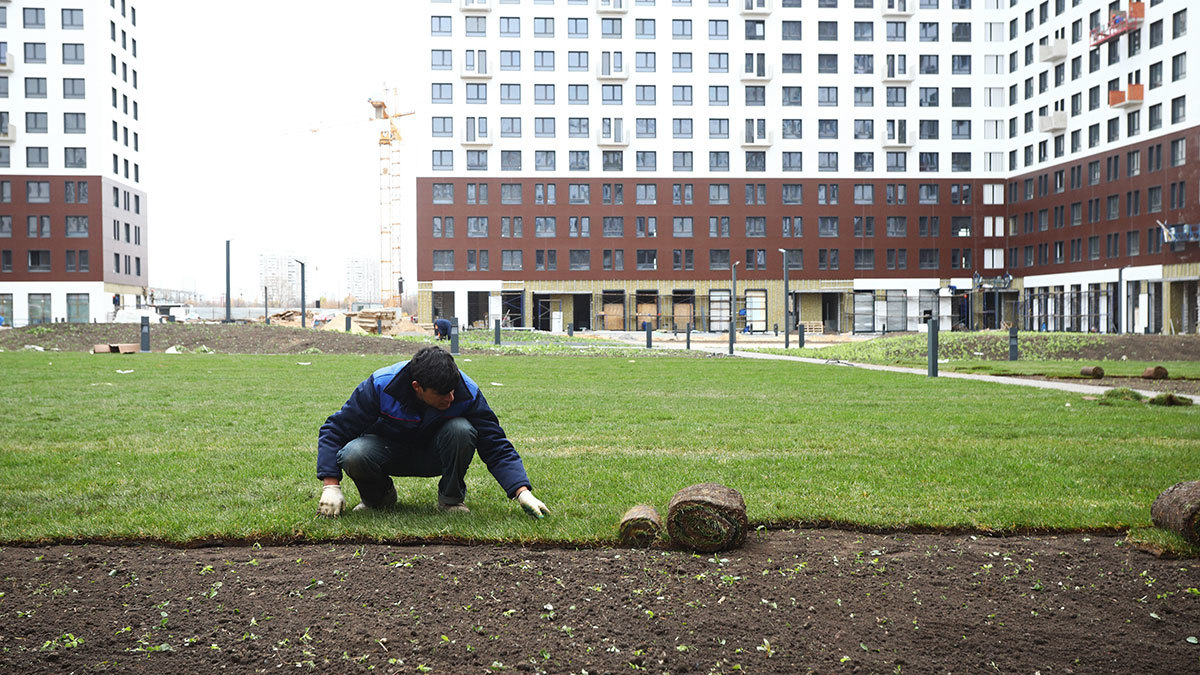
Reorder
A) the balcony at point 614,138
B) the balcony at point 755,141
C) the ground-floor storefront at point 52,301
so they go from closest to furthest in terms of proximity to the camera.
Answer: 1. the ground-floor storefront at point 52,301
2. the balcony at point 614,138
3. the balcony at point 755,141

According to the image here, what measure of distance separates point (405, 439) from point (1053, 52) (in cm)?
7570

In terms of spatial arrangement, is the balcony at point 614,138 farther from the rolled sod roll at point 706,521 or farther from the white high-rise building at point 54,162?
the rolled sod roll at point 706,521

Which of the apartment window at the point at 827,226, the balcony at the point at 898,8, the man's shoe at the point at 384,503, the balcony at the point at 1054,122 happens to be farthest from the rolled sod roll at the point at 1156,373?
the balcony at the point at 898,8

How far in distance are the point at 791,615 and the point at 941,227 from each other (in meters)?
79.5

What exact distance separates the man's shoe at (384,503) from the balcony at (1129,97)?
6754cm

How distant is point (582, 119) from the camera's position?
7619 cm

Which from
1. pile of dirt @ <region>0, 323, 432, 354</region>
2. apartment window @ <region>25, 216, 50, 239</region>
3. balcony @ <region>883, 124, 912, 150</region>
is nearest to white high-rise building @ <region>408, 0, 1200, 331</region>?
balcony @ <region>883, 124, 912, 150</region>

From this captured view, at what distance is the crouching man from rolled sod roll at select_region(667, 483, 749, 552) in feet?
3.44

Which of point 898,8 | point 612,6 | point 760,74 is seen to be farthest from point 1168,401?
point 898,8

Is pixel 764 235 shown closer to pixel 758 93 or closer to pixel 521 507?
pixel 758 93

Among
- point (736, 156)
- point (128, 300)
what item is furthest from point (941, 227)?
point (128, 300)

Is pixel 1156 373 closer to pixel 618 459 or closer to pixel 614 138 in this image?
pixel 618 459

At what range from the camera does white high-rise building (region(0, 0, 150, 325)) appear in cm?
7269

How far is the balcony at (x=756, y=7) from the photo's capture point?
76000 millimetres
